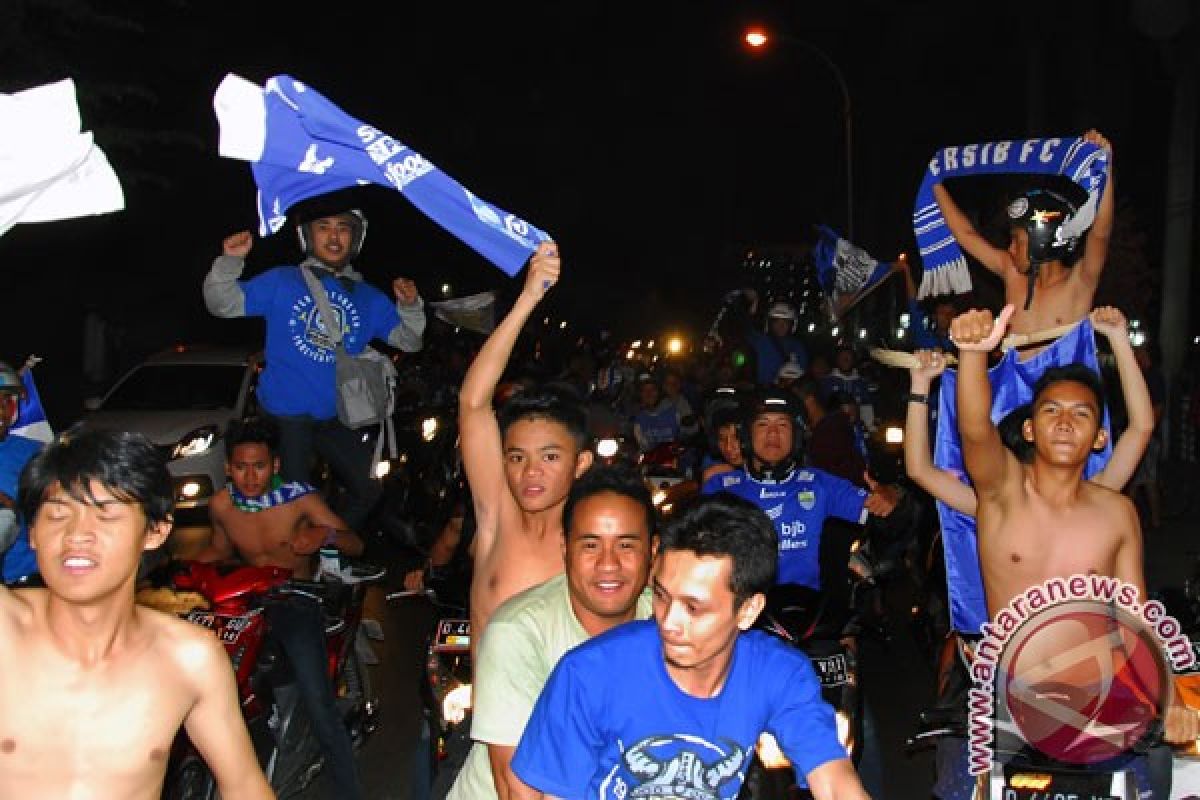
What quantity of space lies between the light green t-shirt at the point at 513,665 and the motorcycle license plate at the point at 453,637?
1.79m

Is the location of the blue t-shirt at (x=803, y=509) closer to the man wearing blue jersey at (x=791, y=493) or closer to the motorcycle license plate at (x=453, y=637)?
the man wearing blue jersey at (x=791, y=493)

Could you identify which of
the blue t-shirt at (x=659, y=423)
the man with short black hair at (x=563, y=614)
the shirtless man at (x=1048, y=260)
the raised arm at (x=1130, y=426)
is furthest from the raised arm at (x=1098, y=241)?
the blue t-shirt at (x=659, y=423)

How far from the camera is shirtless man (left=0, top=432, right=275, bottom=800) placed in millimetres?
3271

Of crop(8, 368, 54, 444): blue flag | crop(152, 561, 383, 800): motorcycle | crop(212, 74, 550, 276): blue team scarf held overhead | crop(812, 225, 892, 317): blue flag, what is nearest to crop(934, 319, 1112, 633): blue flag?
crop(212, 74, 550, 276): blue team scarf held overhead

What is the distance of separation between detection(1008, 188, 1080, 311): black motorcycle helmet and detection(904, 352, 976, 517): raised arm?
1.62 meters

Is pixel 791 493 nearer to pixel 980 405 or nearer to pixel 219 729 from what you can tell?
pixel 980 405

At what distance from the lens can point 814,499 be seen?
22.4ft

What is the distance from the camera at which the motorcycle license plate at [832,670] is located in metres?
5.75

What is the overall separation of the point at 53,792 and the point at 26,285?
1708 cm

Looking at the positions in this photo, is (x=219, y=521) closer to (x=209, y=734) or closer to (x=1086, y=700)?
(x=209, y=734)

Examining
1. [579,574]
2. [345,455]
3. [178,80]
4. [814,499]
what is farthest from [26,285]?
[579,574]

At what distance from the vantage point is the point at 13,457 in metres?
5.97

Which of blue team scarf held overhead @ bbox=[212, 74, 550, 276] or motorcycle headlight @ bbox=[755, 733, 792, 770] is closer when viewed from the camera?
blue team scarf held overhead @ bbox=[212, 74, 550, 276]

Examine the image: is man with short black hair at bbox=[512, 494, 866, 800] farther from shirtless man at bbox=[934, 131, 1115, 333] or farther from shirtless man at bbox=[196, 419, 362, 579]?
shirtless man at bbox=[934, 131, 1115, 333]
